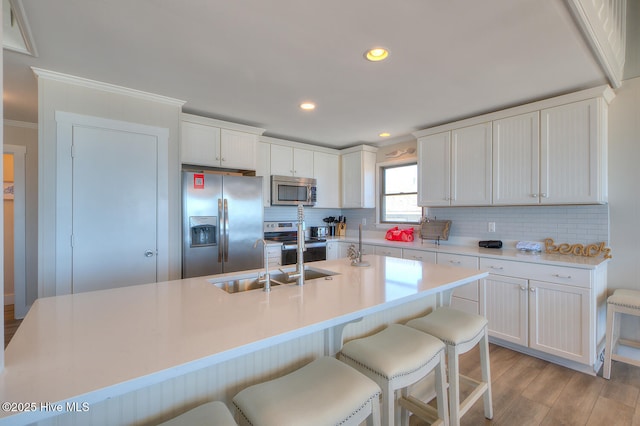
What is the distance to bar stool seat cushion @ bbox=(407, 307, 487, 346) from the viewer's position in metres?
1.61

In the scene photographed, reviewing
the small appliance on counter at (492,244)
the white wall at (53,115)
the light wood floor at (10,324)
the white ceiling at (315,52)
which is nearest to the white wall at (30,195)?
the light wood floor at (10,324)

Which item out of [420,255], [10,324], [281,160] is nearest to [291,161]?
[281,160]

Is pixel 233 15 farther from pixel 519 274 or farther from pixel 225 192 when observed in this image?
pixel 519 274

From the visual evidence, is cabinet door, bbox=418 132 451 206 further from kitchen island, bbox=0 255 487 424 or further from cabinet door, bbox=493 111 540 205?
kitchen island, bbox=0 255 487 424

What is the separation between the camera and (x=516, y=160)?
2973mm

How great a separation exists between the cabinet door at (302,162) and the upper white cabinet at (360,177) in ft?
2.12

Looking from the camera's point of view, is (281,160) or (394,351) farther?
(281,160)

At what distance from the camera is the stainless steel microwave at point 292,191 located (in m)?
4.15

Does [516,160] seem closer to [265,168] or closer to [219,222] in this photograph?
[265,168]

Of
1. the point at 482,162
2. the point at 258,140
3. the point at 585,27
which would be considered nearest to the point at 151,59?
the point at 258,140

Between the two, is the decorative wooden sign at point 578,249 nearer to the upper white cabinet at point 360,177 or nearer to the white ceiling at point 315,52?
the white ceiling at point 315,52

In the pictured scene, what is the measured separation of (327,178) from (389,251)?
1.63 metres

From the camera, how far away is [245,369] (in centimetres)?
126

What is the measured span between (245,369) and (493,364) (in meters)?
2.33
